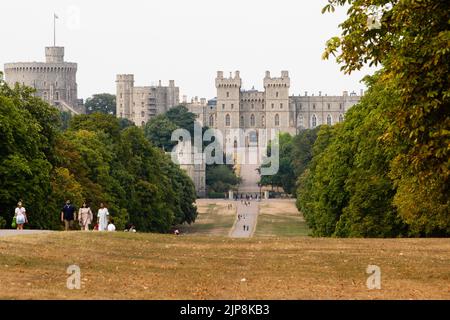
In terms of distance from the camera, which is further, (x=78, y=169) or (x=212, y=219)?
(x=212, y=219)

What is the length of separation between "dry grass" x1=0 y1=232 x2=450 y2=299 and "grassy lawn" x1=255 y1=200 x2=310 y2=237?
49.5 m

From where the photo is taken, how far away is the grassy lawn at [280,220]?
82.5m

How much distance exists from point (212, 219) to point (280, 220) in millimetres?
6015

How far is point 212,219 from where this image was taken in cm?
10175

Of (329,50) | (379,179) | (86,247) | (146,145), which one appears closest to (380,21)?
(329,50)

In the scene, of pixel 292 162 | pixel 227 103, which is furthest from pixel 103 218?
pixel 227 103

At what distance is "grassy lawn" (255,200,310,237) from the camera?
8253 cm

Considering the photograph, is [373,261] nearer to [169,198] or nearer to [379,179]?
[379,179]

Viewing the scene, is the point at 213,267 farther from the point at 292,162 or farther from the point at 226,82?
the point at 226,82

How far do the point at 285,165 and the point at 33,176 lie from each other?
97841 millimetres

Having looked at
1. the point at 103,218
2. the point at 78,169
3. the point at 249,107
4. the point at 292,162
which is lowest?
the point at 103,218

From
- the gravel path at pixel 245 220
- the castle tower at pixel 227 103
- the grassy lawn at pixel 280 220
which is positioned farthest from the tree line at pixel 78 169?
the castle tower at pixel 227 103

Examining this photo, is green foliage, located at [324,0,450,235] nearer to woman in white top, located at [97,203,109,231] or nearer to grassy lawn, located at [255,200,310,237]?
woman in white top, located at [97,203,109,231]

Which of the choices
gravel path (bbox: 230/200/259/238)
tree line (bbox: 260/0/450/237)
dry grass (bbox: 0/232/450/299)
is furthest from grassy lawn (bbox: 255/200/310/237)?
dry grass (bbox: 0/232/450/299)
